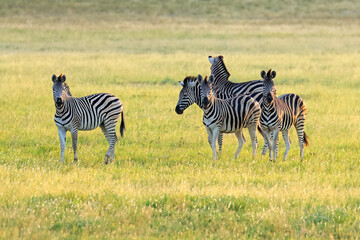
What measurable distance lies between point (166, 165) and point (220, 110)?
5.74 feet

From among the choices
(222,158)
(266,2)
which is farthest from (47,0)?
(222,158)

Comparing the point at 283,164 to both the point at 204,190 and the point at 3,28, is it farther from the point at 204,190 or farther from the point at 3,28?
the point at 3,28

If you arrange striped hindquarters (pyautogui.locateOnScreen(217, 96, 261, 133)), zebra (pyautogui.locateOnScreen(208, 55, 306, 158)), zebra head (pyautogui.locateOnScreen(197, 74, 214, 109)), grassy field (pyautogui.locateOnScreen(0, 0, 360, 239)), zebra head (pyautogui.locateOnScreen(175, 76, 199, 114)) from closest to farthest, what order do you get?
grassy field (pyautogui.locateOnScreen(0, 0, 360, 239)) → zebra head (pyautogui.locateOnScreen(197, 74, 214, 109)) → striped hindquarters (pyautogui.locateOnScreen(217, 96, 261, 133)) → zebra head (pyautogui.locateOnScreen(175, 76, 199, 114)) → zebra (pyautogui.locateOnScreen(208, 55, 306, 158))

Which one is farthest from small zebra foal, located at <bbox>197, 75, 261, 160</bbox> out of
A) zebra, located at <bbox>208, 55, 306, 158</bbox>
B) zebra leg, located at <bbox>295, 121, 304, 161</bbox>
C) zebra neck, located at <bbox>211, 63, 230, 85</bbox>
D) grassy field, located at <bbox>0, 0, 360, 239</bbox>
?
zebra neck, located at <bbox>211, 63, 230, 85</bbox>

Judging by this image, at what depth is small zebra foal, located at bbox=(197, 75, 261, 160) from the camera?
12.2 metres

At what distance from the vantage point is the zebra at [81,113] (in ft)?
38.9

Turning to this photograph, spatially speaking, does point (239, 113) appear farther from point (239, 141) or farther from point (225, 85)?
point (225, 85)

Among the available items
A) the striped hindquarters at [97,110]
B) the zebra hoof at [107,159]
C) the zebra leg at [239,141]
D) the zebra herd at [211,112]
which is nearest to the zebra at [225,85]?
the zebra herd at [211,112]

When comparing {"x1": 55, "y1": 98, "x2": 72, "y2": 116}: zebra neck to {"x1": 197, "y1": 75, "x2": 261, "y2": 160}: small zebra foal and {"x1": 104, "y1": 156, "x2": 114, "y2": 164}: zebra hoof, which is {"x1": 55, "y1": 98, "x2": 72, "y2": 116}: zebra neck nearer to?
{"x1": 104, "y1": 156, "x2": 114, "y2": 164}: zebra hoof

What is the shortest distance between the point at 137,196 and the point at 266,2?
85.9 metres

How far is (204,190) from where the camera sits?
9508mm

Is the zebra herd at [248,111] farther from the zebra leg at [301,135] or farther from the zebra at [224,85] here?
the zebra at [224,85]

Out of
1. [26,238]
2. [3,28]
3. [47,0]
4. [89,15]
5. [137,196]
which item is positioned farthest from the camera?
[47,0]

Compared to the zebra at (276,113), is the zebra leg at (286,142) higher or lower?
lower
